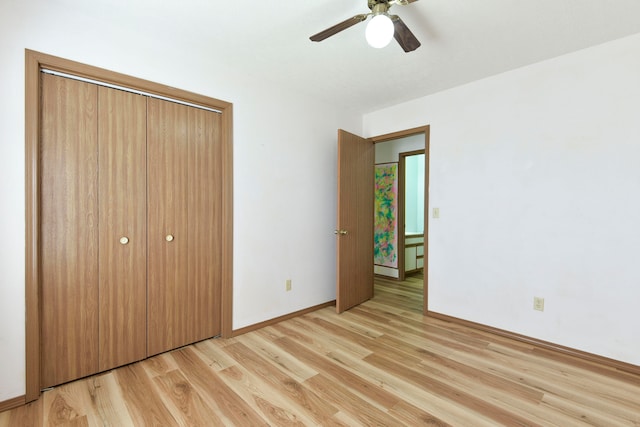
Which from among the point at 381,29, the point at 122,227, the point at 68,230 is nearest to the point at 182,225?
the point at 122,227

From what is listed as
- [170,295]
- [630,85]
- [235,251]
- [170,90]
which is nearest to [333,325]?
[235,251]

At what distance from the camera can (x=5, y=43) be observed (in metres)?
1.68

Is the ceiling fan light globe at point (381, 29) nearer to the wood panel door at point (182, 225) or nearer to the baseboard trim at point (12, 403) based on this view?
the wood panel door at point (182, 225)

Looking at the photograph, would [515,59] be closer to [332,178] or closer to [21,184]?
[332,178]

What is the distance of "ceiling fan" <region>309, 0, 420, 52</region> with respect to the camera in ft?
5.05

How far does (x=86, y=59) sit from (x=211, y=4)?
0.88m

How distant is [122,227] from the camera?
213cm

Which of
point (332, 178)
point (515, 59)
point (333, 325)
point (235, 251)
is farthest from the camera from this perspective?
point (332, 178)

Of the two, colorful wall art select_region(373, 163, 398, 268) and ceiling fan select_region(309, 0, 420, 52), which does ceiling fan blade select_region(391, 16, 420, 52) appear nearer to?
ceiling fan select_region(309, 0, 420, 52)

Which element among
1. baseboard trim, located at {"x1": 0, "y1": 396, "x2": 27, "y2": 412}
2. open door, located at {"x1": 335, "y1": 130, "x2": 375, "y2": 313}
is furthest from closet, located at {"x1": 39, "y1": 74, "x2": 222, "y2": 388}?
open door, located at {"x1": 335, "y1": 130, "x2": 375, "y2": 313}

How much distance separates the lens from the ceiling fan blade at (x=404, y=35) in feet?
5.27

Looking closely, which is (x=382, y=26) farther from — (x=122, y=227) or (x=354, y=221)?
(x=354, y=221)

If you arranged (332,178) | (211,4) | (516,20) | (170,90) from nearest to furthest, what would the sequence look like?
(211,4)
(516,20)
(170,90)
(332,178)

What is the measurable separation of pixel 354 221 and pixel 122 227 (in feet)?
7.29
